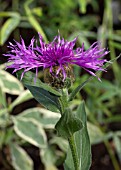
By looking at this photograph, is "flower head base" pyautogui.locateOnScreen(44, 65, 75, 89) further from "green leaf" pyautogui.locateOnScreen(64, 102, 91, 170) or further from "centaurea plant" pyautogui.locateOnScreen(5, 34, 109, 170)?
"green leaf" pyautogui.locateOnScreen(64, 102, 91, 170)

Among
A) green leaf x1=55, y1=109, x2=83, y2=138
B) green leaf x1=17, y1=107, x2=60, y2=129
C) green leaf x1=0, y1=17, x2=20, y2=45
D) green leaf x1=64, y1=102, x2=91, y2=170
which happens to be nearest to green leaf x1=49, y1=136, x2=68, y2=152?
green leaf x1=17, y1=107, x2=60, y2=129

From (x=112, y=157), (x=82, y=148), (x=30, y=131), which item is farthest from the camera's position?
(x=112, y=157)

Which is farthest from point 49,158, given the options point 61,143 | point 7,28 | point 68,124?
point 68,124

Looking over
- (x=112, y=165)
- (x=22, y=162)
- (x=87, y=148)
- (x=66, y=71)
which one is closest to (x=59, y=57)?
(x=66, y=71)

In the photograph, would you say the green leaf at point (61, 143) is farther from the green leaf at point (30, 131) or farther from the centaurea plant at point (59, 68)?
the centaurea plant at point (59, 68)

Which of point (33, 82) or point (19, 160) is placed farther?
point (19, 160)

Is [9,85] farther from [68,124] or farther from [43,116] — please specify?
[68,124]

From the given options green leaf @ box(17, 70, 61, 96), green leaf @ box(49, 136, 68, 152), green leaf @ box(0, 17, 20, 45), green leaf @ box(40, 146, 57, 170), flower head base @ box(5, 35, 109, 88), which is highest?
green leaf @ box(0, 17, 20, 45)
